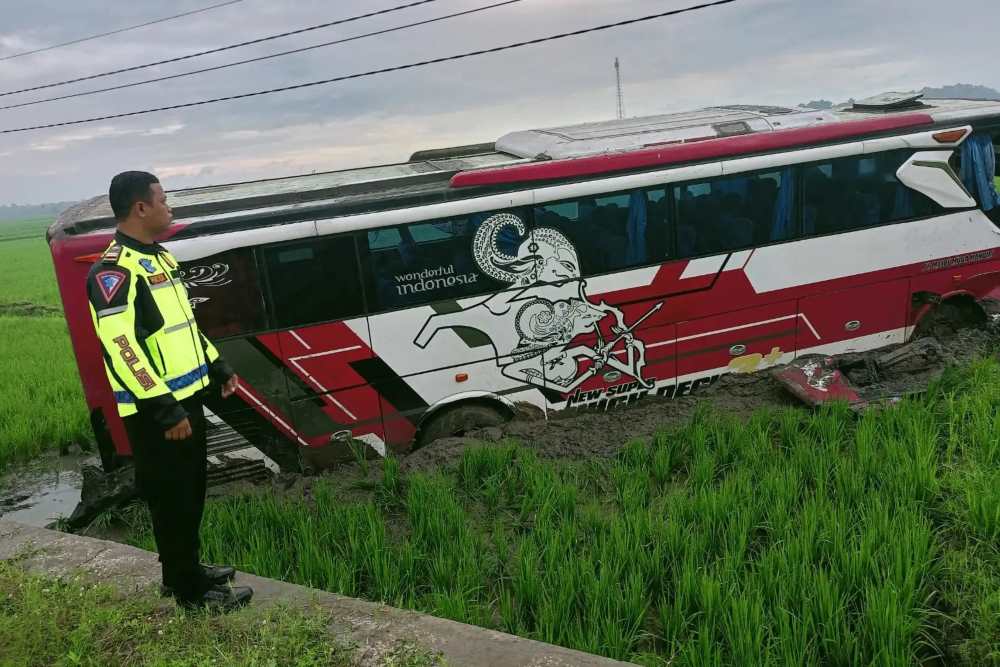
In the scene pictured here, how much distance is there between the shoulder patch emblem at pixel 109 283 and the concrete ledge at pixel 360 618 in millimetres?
1707

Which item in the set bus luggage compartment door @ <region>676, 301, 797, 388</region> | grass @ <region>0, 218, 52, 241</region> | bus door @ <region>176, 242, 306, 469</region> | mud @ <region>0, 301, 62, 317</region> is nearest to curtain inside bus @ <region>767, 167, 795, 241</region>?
bus luggage compartment door @ <region>676, 301, 797, 388</region>

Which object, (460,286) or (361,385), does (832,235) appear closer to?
(460,286)

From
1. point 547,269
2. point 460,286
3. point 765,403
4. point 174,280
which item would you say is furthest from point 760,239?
point 174,280

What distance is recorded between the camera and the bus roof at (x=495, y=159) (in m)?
5.79

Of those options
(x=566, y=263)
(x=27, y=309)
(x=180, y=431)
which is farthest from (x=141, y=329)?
(x=27, y=309)

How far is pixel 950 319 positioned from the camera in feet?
25.9

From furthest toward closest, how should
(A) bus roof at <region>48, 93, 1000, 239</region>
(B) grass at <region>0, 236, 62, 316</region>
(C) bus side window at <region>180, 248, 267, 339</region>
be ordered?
(B) grass at <region>0, 236, 62, 316</region> → (A) bus roof at <region>48, 93, 1000, 239</region> → (C) bus side window at <region>180, 248, 267, 339</region>

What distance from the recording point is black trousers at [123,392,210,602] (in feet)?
10.7

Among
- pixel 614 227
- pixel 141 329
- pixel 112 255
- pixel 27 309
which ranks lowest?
pixel 27 309

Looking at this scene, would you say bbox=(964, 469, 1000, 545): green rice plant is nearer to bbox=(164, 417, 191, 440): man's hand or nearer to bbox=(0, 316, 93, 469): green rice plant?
Answer: bbox=(164, 417, 191, 440): man's hand

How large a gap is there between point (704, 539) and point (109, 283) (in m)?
3.39

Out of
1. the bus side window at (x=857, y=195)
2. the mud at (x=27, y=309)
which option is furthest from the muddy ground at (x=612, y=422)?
the mud at (x=27, y=309)

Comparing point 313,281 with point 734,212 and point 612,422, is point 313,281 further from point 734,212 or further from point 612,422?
point 734,212

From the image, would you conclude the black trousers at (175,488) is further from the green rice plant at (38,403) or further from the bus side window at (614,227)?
the green rice plant at (38,403)
